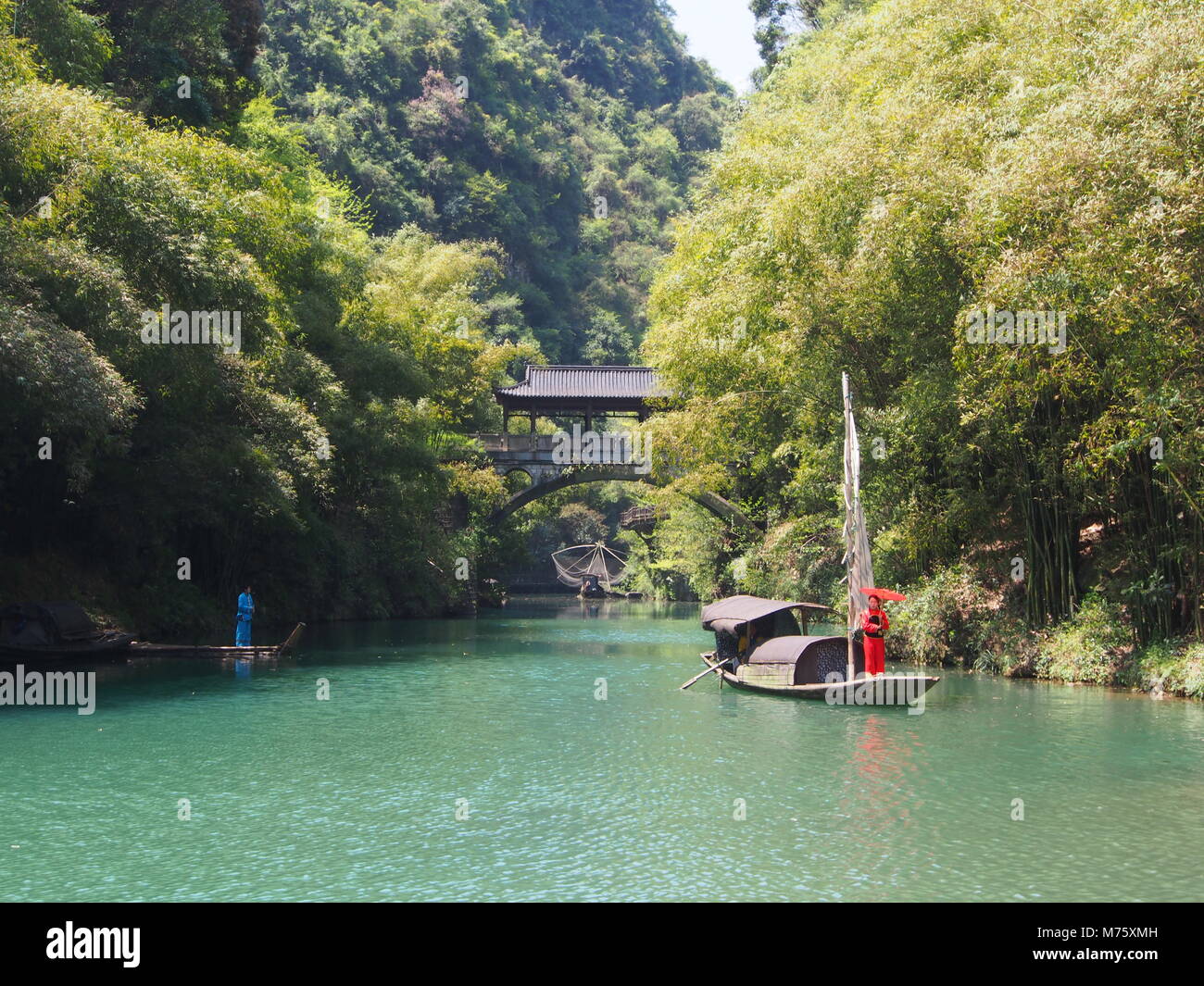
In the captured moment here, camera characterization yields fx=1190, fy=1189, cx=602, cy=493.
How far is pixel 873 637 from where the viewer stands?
55.9 feet

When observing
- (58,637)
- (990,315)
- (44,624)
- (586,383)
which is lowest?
(58,637)

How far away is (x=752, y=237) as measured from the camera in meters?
27.1

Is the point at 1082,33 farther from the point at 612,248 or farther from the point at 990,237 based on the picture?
the point at 612,248

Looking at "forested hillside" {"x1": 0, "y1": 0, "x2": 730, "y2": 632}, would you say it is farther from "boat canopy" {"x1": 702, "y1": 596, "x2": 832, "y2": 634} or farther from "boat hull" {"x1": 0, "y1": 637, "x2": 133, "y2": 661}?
"boat canopy" {"x1": 702, "y1": 596, "x2": 832, "y2": 634}

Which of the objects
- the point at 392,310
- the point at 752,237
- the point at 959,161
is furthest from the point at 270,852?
the point at 392,310

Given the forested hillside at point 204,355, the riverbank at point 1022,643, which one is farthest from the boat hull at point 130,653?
the riverbank at point 1022,643

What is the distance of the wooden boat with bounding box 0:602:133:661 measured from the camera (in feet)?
64.3

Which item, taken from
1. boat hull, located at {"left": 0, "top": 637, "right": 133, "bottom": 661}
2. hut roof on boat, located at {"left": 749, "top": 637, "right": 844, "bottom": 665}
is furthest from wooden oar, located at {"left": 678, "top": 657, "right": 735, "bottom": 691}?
boat hull, located at {"left": 0, "top": 637, "right": 133, "bottom": 661}

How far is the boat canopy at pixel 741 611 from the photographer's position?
794 inches

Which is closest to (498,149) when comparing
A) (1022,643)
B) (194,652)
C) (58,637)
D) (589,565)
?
(589,565)

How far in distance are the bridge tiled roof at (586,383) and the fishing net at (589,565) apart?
26.8 metres

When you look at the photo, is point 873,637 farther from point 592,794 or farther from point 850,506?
point 592,794

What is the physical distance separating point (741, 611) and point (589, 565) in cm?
5225

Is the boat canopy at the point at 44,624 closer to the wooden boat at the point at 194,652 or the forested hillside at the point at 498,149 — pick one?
the wooden boat at the point at 194,652
